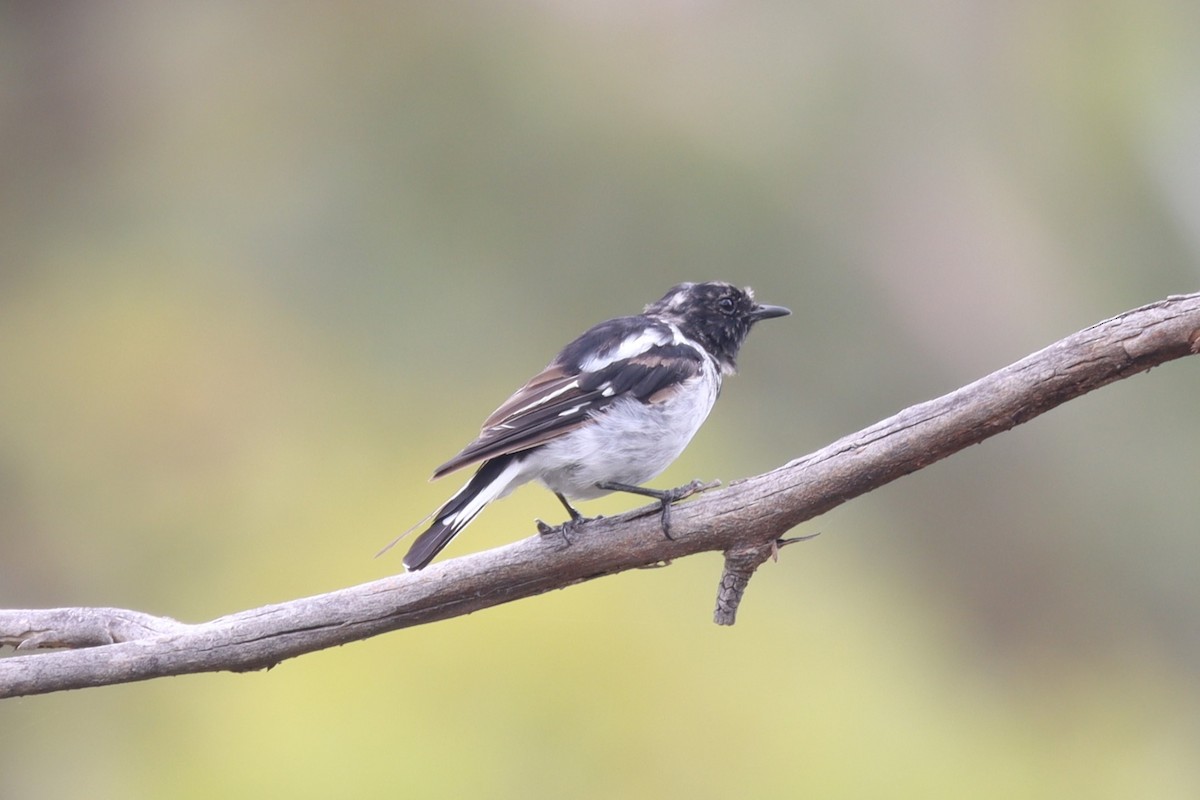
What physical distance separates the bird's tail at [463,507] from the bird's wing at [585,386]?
0.12m

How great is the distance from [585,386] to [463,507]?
0.73 meters

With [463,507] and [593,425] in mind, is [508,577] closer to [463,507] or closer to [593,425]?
[463,507]

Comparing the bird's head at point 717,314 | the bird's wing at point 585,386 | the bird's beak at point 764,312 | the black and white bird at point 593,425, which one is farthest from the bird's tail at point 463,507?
the bird's beak at point 764,312

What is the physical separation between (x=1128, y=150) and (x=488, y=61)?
646 centimetres

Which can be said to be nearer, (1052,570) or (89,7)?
(1052,570)

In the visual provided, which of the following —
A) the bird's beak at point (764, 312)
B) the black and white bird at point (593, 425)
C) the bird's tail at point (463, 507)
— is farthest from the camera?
the bird's beak at point (764, 312)

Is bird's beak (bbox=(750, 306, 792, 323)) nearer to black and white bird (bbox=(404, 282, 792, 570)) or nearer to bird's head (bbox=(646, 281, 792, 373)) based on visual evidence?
bird's head (bbox=(646, 281, 792, 373))

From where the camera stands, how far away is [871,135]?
1150cm

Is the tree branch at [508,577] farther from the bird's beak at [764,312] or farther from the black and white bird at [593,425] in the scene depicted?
the bird's beak at [764,312]

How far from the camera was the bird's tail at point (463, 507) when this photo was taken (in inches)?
150

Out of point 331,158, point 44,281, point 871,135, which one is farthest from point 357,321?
point 871,135

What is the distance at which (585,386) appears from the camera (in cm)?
441

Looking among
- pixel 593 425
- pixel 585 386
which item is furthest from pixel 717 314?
pixel 593 425

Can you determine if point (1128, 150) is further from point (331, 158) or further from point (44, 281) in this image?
point (44, 281)
